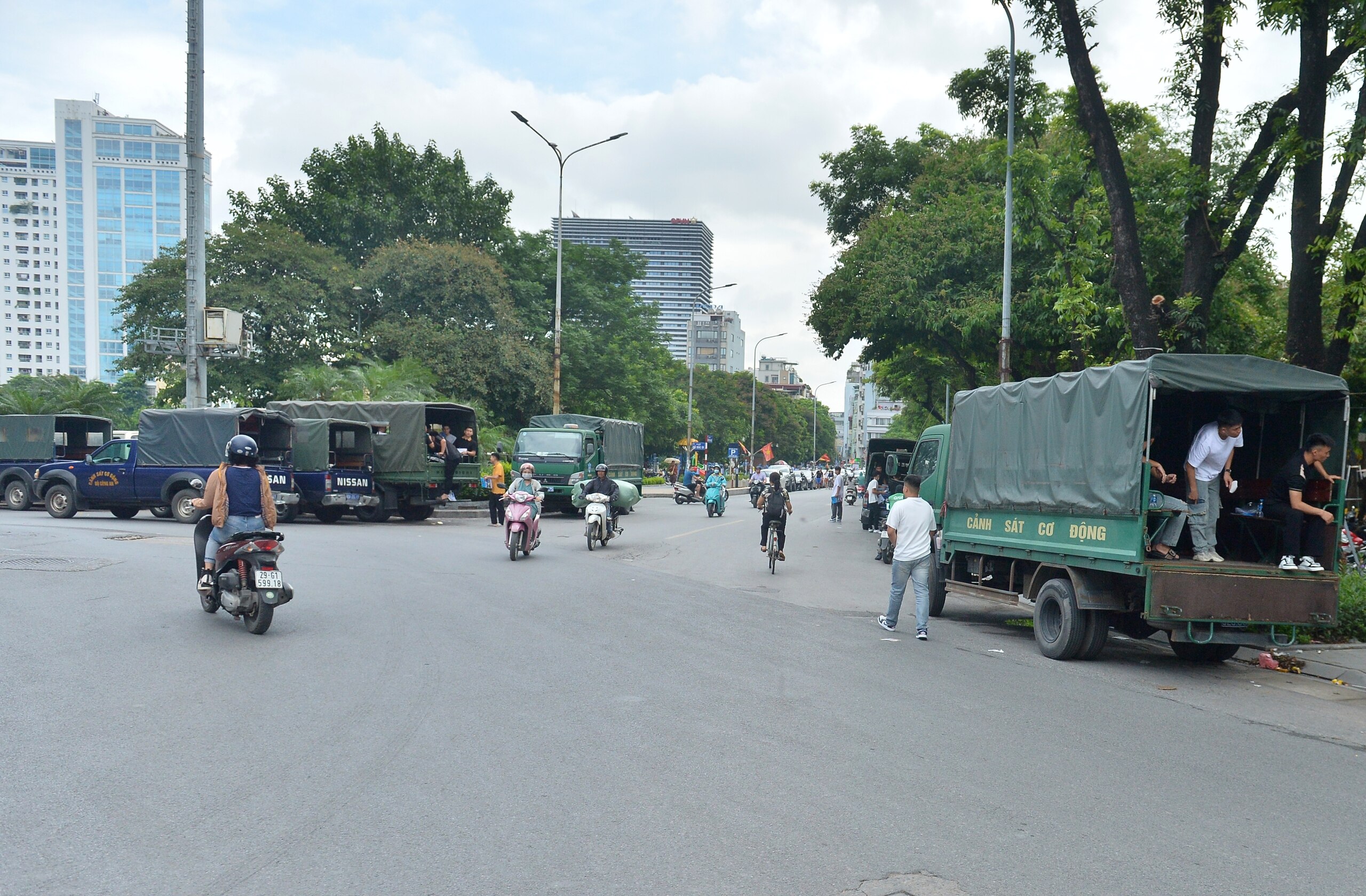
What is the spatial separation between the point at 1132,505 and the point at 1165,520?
0.67 m

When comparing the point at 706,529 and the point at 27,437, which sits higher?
the point at 27,437

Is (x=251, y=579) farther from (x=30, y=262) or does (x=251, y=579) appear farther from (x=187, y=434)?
(x=30, y=262)

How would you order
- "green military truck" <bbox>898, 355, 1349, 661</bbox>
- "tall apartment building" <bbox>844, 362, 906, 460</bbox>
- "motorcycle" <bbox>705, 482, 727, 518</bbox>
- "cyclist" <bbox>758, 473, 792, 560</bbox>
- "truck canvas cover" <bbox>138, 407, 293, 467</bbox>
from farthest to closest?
"tall apartment building" <bbox>844, 362, 906, 460</bbox> → "motorcycle" <bbox>705, 482, 727, 518</bbox> → "truck canvas cover" <bbox>138, 407, 293, 467</bbox> → "cyclist" <bbox>758, 473, 792, 560</bbox> → "green military truck" <bbox>898, 355, 1349, 661</bbox>

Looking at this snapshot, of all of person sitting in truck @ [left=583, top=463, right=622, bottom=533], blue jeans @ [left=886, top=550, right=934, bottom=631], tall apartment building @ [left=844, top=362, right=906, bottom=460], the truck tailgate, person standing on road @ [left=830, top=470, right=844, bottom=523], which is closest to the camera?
the truck tailgate

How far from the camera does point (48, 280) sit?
187250 millimetres

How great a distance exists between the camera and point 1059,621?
999 cm

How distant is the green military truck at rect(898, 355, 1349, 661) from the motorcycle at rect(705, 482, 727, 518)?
802 inches

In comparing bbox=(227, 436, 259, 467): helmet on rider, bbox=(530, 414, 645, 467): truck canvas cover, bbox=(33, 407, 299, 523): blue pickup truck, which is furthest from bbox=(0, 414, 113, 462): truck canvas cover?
bbox=(227, 436, 259, 467): helmet on rider

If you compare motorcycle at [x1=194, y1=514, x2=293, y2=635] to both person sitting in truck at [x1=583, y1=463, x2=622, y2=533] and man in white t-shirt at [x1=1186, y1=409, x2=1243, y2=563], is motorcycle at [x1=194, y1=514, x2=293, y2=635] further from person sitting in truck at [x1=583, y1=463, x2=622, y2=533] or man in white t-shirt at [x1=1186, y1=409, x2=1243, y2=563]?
person sitting in truck at [x1=583, y1=463, x2=622, y2=533]

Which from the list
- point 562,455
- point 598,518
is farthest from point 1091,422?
point 562,455

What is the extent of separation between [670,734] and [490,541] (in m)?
14.2

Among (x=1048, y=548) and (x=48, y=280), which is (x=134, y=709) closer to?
(x=1048, y=548)

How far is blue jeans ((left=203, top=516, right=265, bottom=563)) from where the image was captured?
9.69m

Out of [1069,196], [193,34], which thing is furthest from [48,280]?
[1069,196]
